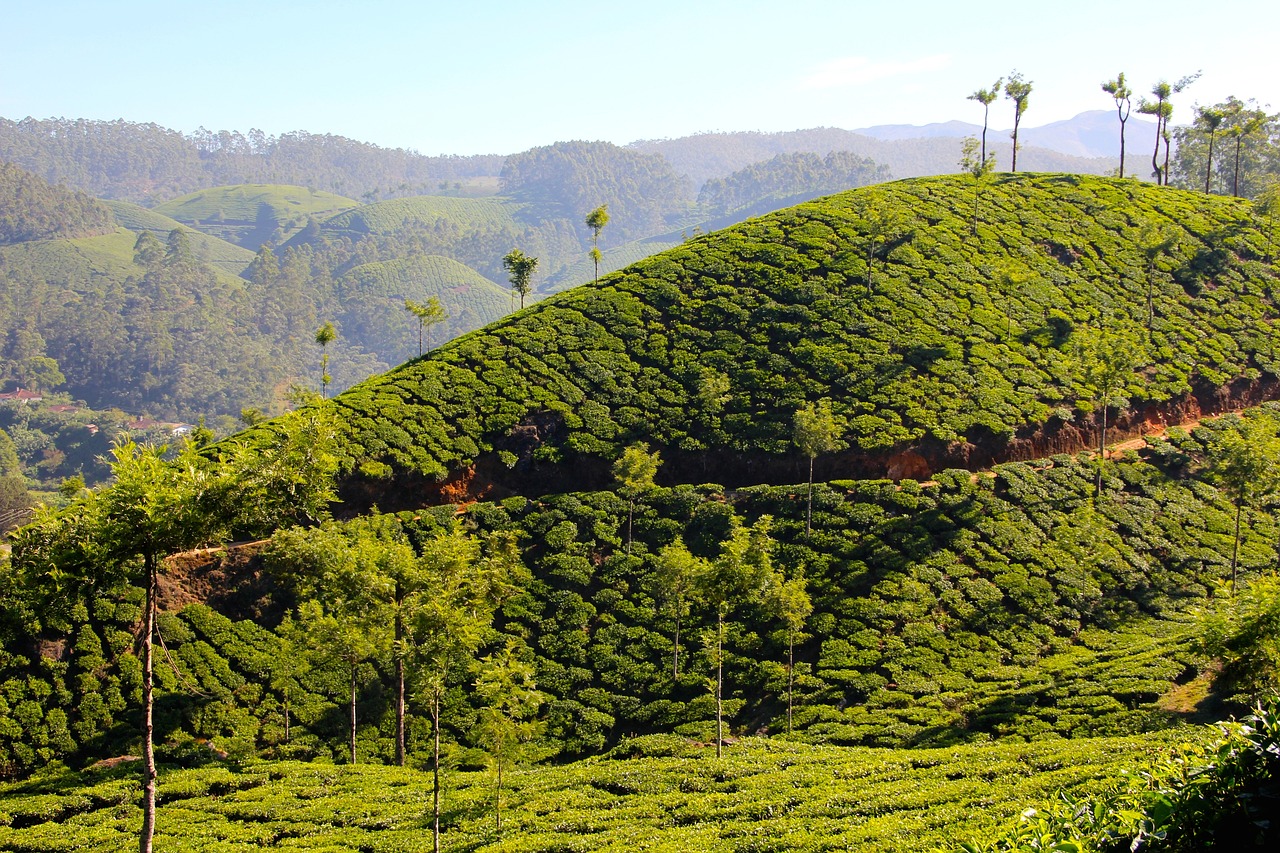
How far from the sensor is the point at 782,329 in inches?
2115

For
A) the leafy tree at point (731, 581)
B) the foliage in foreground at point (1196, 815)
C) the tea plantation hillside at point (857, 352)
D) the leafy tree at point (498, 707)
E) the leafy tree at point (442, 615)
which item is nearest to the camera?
the foliage in foreground at point (1196, 815)

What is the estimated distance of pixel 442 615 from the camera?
23000mm

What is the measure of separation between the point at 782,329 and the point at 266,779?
38338 mm

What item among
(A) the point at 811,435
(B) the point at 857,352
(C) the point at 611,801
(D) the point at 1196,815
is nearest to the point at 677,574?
(C) the point at 611,801

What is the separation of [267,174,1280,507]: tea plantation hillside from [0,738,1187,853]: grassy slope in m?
18.8

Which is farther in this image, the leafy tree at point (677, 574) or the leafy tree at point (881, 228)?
the leafy tree at point (881, 228)

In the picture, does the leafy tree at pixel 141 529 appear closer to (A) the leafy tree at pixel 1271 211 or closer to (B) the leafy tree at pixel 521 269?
(B) the leafy tree at pixel 521 269

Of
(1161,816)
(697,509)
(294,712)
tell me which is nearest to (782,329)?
(697,509)

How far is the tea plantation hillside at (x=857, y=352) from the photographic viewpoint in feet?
151

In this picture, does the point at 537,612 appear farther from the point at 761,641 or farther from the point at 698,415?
the point at 698,415

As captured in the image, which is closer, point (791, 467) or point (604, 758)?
point (604, 758)

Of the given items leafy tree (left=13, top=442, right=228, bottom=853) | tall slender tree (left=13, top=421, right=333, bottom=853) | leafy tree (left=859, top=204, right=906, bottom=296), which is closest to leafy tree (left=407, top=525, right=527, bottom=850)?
tall slender tree (left=13, top=421, right=333, bottom=853)

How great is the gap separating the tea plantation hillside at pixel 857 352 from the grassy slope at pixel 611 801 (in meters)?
Answer: 18.8

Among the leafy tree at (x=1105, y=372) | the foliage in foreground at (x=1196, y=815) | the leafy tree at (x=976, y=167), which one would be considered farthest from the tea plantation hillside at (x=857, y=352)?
the foliage in foreground at (x=1196, y=815)
